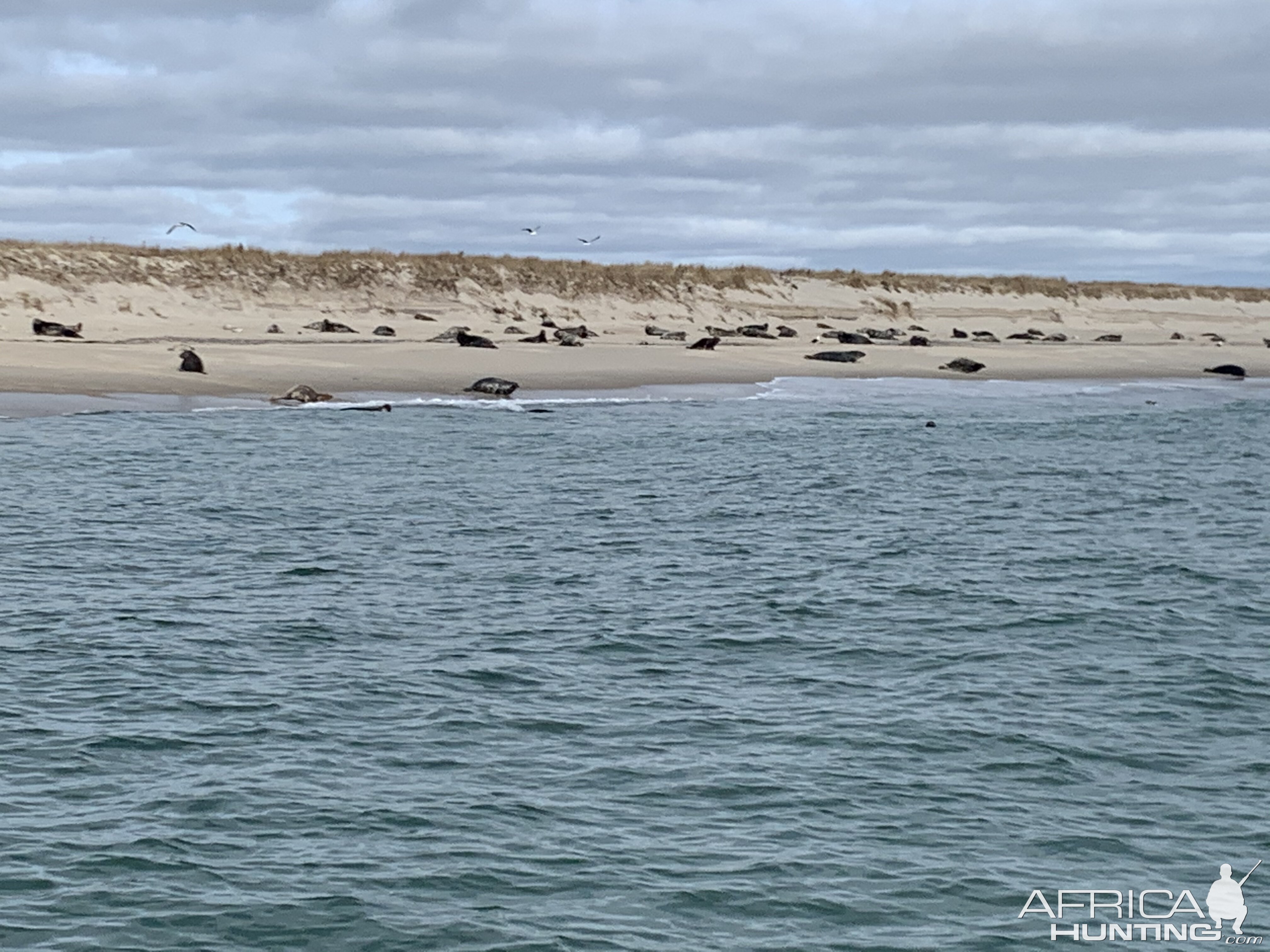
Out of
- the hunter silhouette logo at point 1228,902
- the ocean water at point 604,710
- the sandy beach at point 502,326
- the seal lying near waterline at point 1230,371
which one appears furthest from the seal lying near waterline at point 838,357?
the hunter silhouette logo at point 1228,902

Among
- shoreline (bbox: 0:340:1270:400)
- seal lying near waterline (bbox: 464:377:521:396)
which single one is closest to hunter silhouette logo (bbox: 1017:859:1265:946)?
shoreline (bbox: 0:340:1270:400)

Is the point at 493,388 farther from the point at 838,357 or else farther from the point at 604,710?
the point at 604,710

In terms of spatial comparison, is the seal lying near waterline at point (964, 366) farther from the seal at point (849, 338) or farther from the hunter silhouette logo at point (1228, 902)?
the hunter silhouette logo at point (1228, 902)

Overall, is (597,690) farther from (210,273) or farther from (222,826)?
(210,273)

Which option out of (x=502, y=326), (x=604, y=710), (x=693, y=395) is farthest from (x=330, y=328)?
(x=604, y=710)

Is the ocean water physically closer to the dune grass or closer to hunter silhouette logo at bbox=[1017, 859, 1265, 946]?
hunter silhouette logo at bbox=[1017, 859, 1265, 946]

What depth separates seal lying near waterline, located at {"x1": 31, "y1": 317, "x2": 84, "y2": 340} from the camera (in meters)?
41.7

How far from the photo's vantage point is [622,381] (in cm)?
A: 4162

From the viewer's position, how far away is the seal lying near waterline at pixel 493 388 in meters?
37.6

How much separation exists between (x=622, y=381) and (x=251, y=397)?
1106 cm

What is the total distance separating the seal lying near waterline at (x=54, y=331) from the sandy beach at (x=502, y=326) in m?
0.37

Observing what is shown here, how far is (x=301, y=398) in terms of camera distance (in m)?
33.8

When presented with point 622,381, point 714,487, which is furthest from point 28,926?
point 622,381

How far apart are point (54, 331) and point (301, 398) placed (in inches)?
499
